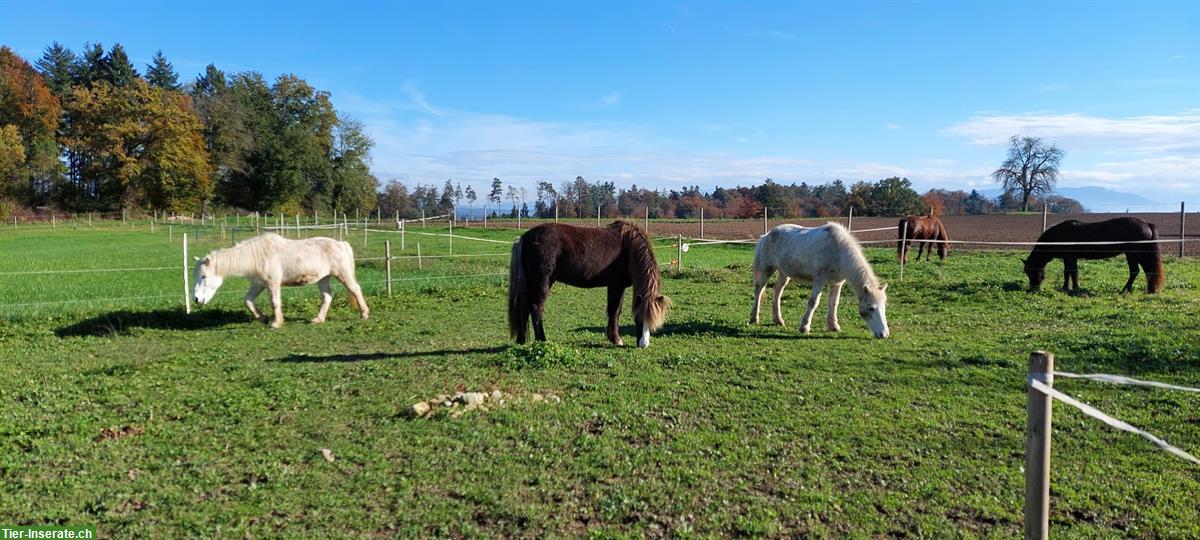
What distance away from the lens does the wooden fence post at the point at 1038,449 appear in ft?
8.31

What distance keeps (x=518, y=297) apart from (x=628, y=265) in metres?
1.37

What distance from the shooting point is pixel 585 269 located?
7.32m

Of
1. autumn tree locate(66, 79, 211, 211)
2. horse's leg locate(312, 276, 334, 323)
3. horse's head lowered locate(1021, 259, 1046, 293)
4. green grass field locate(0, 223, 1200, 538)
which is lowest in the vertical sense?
green grass field locate(0, 223, 1200, 538)

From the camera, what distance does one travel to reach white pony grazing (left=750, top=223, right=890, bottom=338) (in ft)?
26.3

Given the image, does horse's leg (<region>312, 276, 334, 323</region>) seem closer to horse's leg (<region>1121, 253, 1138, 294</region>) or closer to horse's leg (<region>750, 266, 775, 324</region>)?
horse's leg (<region>750, 266, 775, 324</region>)

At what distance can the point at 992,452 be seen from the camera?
423 cm

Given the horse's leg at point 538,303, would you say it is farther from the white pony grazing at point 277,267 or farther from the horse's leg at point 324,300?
the horse's leg at point 324,300

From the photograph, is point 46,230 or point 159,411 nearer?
point 159,411

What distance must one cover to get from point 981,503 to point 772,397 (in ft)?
6.80

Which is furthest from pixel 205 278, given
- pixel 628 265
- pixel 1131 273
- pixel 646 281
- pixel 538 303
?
pixel 1131 273

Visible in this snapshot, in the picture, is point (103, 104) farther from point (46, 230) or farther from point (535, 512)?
point (535, 512)

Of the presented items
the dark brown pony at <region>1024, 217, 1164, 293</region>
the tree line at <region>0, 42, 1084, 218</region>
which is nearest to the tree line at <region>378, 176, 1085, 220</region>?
the tree line at <region>0, 42, 1084, 218</region>

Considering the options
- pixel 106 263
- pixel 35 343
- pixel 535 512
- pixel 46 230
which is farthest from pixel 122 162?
pixel 535 512

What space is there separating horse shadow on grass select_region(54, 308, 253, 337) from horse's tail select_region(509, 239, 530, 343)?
5113 mm
